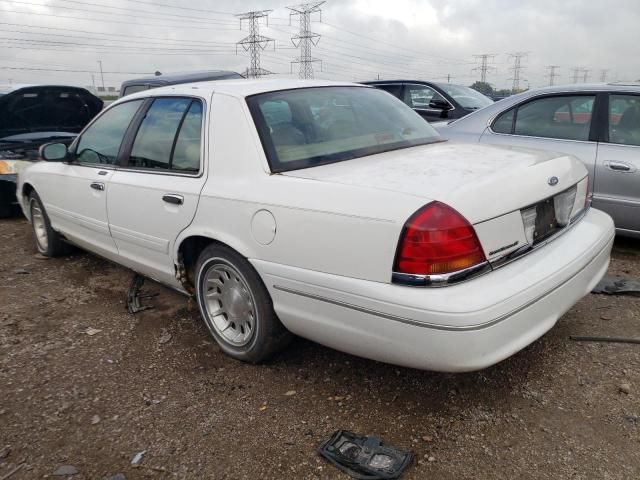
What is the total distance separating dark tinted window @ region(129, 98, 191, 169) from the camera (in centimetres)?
333

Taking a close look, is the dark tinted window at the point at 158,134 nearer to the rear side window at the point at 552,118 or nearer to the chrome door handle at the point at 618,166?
the rear side window at the point at 552,118

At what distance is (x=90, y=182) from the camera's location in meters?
3.93

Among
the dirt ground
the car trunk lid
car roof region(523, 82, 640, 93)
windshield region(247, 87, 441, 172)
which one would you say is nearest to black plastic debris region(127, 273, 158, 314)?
the dirt ground

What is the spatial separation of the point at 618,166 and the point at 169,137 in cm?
353

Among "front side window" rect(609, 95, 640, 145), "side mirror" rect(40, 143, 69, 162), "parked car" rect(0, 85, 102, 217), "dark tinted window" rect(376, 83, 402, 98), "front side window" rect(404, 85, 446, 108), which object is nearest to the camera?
"side mirror" rect(40, 143, 69, 162)

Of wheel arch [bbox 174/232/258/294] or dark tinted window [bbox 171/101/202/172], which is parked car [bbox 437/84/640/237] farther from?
wheel arch [bbox 174/232/258/294]

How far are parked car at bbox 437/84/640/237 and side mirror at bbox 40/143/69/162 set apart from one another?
3.75 metres

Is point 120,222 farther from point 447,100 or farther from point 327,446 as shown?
point 447,100

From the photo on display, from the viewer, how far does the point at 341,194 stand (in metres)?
2.35

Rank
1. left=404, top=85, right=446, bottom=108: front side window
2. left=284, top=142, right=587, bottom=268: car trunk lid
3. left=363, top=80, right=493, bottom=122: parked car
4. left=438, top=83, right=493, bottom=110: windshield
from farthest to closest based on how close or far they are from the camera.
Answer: left=404, top=85, right=446, bottom=108: front side window
left=438, top=83, right=493, bottom=110: windshield
left=363, top=80, right=493, bottom=122: parked car
left=284, top=142, right=587, bottom=268: car trunk lid

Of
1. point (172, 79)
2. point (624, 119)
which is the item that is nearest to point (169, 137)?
point (624, 119)

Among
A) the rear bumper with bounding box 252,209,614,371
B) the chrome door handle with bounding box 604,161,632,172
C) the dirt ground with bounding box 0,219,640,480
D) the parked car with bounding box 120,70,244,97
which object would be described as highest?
the parked car with bounding box 120,70,244,97

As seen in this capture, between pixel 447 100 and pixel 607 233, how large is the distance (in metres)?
5.36

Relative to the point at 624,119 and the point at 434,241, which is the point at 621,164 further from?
the point at 434,241
